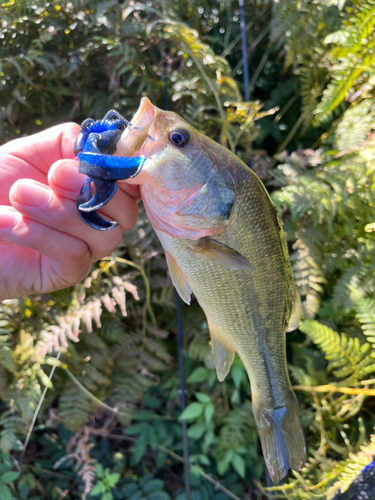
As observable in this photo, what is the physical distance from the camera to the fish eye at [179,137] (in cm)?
91

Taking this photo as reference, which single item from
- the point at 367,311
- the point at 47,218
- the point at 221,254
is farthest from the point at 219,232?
the point at 367,311

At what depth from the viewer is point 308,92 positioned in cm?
222

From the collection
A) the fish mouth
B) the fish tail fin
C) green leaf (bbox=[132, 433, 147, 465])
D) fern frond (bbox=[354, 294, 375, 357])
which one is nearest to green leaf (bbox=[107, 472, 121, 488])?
green leaf (bbox=[132, 433, 147, 465])

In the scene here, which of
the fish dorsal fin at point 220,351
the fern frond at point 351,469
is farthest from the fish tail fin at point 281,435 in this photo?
the fern frond at point 351,469

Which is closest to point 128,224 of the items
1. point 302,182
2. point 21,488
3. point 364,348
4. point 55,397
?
point 302,182

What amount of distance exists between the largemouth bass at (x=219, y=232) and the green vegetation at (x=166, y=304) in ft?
2.12

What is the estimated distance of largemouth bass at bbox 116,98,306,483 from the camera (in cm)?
91

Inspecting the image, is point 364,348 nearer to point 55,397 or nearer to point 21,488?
point 55,397

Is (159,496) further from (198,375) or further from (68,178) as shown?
(68,178)

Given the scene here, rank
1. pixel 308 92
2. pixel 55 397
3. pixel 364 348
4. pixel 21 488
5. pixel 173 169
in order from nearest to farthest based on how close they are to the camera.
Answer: pixel 173 169 → pixel 364 348 → pixel 21 488 → pixel 55 397 → pixel 308 92

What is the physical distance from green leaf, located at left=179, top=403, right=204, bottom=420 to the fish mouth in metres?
1.48

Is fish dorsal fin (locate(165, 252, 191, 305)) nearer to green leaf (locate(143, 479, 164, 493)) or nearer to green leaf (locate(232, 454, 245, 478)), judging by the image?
green leaf (locate(232, 454, 245, 478))

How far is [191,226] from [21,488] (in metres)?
1.95

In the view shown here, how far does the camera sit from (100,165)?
0.77 metres
